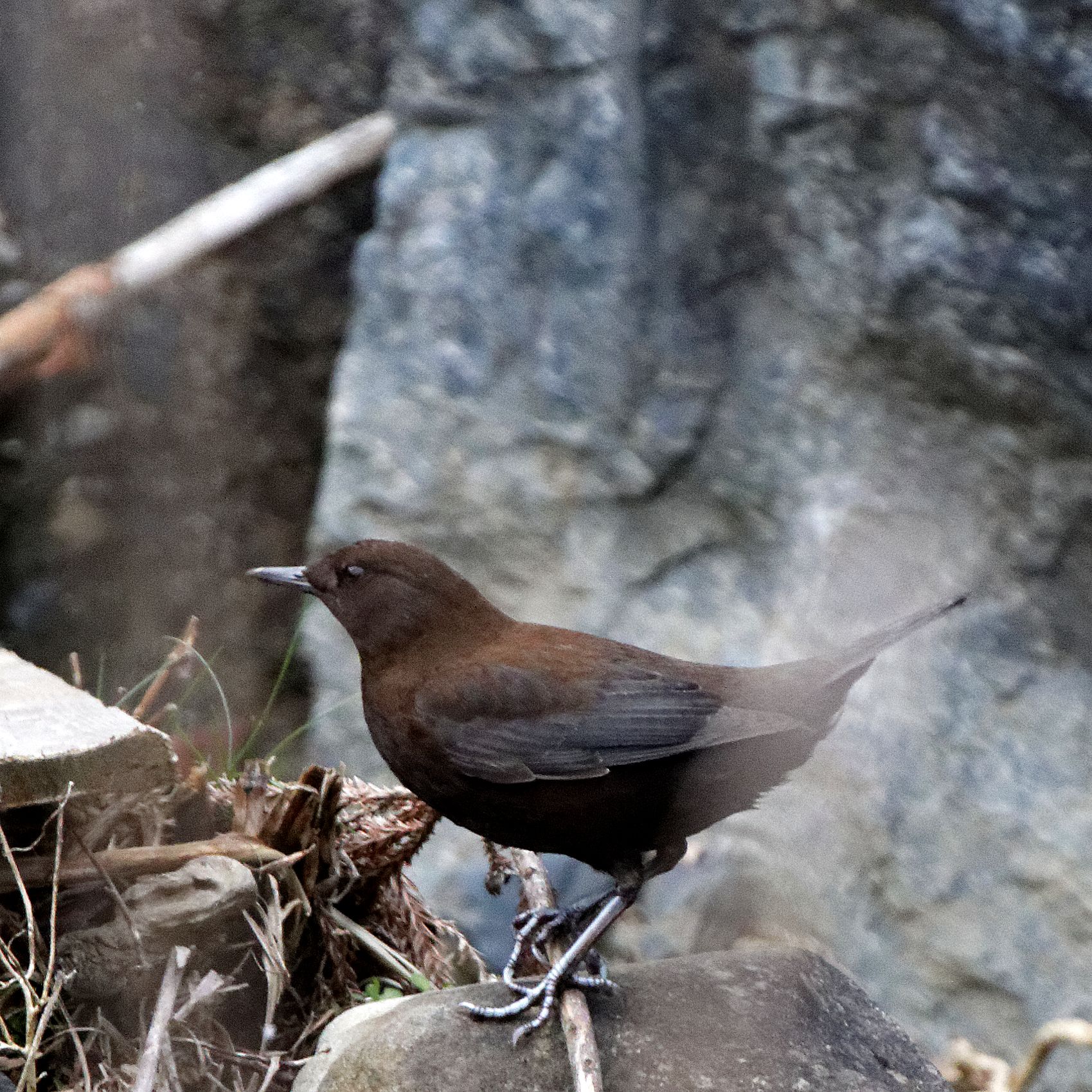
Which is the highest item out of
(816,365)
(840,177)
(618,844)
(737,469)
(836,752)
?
(840,177)

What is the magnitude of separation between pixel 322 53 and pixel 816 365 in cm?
175

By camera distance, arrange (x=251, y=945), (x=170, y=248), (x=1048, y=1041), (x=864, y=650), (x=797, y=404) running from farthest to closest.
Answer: (x=170, y=248), (x=797, y=404), (x=1048, y=1041), (x=864, y=650), (x=251, y=945)

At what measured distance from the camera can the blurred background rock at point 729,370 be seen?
291 centimetres

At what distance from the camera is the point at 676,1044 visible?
1613 mm

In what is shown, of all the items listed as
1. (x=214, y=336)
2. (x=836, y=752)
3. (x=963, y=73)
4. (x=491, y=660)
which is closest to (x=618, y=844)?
(x=491, y=660)

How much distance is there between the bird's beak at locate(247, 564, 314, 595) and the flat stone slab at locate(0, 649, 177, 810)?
368 mm

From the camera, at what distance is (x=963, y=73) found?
287 cm

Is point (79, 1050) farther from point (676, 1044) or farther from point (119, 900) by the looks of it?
point (676, 1044)

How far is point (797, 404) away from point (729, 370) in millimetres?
181

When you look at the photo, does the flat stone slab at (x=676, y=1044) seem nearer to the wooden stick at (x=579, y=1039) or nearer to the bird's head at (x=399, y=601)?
the wooden stick at (x=579, y=1039)

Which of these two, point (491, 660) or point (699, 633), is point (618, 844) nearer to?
point (491, 660)

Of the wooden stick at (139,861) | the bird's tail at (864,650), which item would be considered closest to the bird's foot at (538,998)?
the wooden stick at (139,861)

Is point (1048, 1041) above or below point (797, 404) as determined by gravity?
below

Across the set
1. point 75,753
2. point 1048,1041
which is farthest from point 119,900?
point 1048,1041
